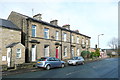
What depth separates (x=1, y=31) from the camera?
49.3 ft

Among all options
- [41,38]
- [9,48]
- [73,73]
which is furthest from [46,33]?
[73,73]

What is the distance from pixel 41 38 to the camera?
784 inches

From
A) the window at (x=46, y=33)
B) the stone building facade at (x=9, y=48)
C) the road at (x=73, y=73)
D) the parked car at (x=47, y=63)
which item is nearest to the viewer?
the road at (x=73, y=73)

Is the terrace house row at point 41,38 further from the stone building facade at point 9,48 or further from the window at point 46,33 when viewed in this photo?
the stone building facade at point 9,48

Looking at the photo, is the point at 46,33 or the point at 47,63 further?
the point at 46,33

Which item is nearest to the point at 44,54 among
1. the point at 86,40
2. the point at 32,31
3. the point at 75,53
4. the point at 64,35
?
the point at 32,31

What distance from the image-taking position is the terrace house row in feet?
59.3

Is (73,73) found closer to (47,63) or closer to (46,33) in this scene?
(47,63)

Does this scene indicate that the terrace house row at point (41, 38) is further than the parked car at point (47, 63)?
Yes

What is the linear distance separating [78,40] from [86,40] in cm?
601

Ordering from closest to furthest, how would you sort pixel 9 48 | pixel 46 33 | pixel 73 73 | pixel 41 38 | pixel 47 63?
pixel 73 73
pixel 47 63
pixel 9 48
pixel 41 38
pixel 46 33

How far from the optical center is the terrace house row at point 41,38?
18.1 meters

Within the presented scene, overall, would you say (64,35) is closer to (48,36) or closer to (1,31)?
(48,36)

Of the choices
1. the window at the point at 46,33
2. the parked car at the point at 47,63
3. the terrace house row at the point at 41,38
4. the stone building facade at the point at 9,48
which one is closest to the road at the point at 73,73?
the parked car at the point at 47,63
